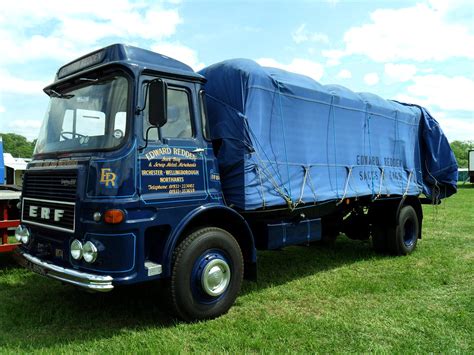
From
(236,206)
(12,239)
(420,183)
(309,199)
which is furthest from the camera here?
(420,183)

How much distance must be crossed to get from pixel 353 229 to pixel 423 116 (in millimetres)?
2751

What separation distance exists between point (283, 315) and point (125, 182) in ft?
7.61

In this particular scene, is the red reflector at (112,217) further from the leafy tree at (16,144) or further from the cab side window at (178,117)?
the leafy tree at (16,144)

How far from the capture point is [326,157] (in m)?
6.59

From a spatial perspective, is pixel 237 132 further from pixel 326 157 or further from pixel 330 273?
pixel 330 273

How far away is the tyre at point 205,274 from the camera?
182 inches

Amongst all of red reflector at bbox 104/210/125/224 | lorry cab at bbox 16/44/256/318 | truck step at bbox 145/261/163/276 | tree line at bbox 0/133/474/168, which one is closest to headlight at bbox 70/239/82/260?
lorry cab at bbox 16/44/256/318

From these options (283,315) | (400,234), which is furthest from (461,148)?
(283,315)

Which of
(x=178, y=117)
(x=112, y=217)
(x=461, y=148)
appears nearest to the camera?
(x=112, y=217)

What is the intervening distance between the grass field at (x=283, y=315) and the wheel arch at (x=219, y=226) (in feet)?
1.91

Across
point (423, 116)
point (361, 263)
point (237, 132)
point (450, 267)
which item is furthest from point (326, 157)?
point (423, 116)

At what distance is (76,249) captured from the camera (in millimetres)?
4359

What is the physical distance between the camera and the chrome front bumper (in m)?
4.09

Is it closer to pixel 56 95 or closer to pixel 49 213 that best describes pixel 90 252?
pixel 49 213
